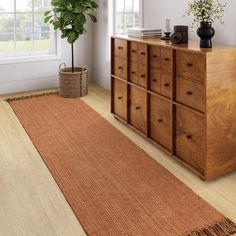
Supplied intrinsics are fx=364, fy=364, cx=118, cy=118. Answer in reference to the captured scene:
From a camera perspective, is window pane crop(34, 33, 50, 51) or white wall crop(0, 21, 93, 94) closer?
white wall crop(0, 21, 93, 94)

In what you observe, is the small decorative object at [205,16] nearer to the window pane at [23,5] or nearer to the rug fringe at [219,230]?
the rug fringe at [219,230]

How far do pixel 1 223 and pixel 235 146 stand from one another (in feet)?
5.78

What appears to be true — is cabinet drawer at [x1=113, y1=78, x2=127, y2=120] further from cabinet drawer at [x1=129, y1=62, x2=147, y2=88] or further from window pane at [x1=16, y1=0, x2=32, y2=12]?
window pane at [x1=16, y1=0, x2=32, y2=12]

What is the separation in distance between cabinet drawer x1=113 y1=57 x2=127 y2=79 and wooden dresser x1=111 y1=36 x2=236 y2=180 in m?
0.08

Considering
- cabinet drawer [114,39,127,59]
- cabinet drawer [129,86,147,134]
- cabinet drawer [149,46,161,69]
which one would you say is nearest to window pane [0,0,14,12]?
cabinet drawer [114,39,127,59]

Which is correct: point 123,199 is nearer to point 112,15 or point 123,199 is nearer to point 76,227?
point 76,227

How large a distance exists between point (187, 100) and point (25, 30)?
3.38m

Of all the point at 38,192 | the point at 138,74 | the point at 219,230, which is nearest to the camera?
the point at 219,230

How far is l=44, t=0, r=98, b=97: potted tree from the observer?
4785mm

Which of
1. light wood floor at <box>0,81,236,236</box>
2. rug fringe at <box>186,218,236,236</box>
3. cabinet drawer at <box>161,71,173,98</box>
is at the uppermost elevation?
cabinet drawer at <box>161,71,173,98</box>

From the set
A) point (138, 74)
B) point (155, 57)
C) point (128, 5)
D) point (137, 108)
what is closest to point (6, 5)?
point (128, 5)

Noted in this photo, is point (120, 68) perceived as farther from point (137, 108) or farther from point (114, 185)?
point (114, 185)

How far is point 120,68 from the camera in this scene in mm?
3873

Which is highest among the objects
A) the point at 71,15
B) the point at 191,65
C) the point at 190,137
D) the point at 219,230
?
the point at 71,15
